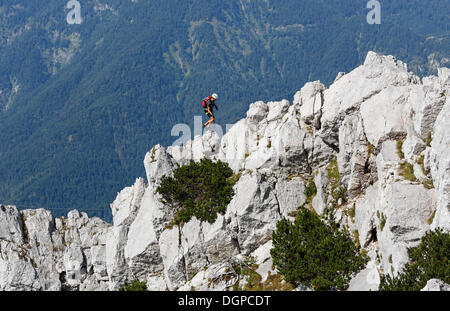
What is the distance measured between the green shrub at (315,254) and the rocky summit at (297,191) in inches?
46.2

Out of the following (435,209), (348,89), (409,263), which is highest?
(348,89)

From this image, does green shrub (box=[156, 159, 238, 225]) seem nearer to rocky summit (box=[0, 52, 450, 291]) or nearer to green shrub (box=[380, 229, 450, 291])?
rocky summit (box=[0, 52, 450, 291])

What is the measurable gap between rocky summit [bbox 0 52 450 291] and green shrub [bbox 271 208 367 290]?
3.85 feet

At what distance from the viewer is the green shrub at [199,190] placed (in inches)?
2378

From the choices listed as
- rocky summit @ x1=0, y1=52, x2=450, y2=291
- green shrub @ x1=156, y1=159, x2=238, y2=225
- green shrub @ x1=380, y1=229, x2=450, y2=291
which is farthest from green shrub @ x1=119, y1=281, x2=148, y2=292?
green shrub @ x1=380, y1=229, x2=450, y2=291

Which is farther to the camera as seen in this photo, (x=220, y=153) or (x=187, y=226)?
(x=220, y=153)

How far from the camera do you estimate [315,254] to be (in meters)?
47.3

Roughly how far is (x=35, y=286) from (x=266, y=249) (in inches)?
1406

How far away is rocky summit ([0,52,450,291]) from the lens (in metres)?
44.1

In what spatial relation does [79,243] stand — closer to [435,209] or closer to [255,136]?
[255,136]

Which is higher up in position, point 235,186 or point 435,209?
point 235,186

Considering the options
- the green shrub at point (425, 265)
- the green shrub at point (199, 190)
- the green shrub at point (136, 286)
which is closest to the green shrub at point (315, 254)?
the green shrub at point (425, 265)
